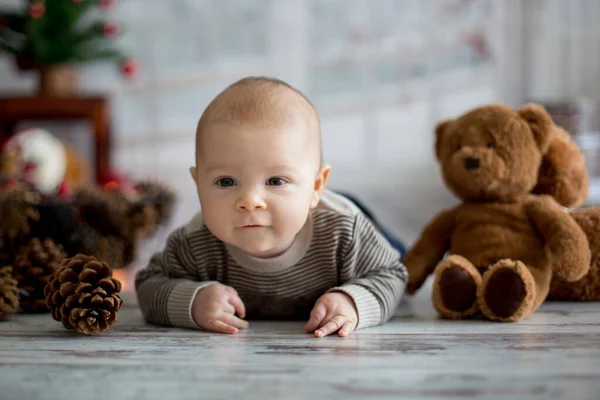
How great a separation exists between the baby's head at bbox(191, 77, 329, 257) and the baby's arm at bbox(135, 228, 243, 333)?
95 millimetres

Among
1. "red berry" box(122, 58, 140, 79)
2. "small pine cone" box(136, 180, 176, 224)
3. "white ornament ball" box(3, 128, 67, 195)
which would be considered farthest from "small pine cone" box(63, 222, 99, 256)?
"red berry" box(122, 58, 140, 79)

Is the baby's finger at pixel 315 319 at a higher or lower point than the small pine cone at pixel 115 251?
lower

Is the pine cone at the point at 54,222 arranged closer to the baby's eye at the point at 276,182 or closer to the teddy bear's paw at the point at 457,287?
the baby's eye at the point at 276,182

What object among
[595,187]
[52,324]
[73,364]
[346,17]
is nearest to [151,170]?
[346,17]

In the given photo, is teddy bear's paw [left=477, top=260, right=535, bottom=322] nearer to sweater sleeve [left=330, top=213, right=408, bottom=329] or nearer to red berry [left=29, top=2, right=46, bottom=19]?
sweater sleeve [left=330, top=213, right=408, bottom=329]

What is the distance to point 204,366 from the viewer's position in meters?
0.82

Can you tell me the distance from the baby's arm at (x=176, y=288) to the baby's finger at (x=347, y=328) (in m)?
0.15

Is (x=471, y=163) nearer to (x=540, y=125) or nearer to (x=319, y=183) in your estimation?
(x=540, y=125)

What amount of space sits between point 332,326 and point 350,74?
2.44m

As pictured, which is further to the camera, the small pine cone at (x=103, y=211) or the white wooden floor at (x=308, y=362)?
the small pine cone at (x=103, y=211)

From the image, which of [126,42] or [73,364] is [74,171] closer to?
[126,42]

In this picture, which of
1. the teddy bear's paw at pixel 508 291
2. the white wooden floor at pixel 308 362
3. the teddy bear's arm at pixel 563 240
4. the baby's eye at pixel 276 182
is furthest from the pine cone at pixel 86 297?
the teddy bear's arm at pixel 563 240

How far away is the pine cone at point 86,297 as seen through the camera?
3.20ft

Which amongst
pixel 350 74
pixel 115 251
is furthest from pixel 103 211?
pixel 350 74
